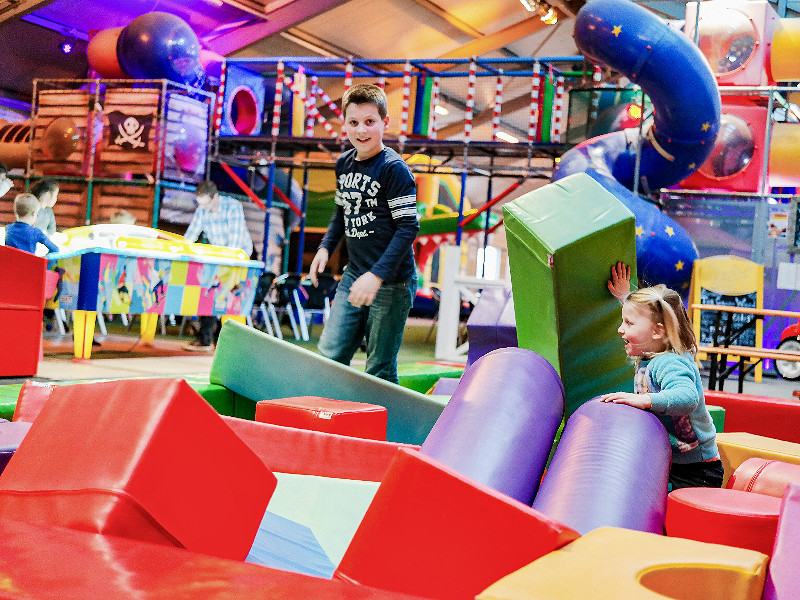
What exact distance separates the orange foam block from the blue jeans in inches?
20.6

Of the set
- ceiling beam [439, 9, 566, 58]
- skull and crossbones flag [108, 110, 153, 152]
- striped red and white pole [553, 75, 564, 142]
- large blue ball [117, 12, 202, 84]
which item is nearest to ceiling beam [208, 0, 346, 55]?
large blue ball [117, 12, 202, 84]

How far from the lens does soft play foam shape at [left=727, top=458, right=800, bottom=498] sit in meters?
2.21

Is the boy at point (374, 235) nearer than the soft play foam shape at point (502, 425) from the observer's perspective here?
No

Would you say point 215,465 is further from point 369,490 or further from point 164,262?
point 164,262

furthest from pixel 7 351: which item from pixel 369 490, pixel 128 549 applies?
pixel 128 549

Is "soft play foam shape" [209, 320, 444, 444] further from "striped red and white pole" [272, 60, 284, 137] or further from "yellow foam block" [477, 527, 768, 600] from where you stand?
"striped red and white pole" [272, 60, 284, 137]

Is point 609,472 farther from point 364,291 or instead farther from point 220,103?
point 220,103

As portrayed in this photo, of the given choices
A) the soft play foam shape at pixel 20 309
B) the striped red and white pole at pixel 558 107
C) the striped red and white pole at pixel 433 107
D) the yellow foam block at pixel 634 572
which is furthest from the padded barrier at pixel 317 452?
the striped red and white pole at pixel 433 107

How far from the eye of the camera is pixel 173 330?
9141 mm

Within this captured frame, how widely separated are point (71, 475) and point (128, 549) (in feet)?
0.91

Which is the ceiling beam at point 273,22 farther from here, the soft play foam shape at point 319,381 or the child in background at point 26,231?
the soft play foam shape at point 319,381

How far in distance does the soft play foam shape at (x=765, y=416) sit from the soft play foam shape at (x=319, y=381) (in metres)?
1.54

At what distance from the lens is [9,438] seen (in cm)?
174

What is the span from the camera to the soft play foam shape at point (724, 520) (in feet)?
5.59
